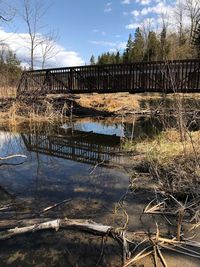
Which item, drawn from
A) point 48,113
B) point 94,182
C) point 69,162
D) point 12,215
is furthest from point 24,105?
point 12,215

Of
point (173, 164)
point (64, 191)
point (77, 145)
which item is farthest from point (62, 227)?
point (77, 145)

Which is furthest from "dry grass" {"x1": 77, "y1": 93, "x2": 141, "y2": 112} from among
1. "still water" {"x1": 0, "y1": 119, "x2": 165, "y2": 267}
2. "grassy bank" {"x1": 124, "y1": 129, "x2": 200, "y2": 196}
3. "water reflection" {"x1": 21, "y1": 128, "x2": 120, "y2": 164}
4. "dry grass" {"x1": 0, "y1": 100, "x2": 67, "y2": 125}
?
"grassy bank" {"x1": 124, "y1": 129, "x2": 200, "y2": 196}

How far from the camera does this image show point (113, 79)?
55.9 feet

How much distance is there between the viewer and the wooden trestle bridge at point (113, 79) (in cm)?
1462

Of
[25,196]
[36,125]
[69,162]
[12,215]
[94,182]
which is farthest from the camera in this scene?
[36,125]

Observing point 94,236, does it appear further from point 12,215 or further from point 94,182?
point 94,182

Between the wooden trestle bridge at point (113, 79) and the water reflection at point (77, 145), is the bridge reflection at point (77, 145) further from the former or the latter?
the wooden trestle bridge at point (113, 79)

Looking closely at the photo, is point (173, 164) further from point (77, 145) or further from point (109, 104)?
point (109, 104)

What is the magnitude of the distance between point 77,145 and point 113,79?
758 centimetres

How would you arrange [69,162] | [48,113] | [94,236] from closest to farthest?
1. [94,236]
2. [69,162]
3. [48,113]

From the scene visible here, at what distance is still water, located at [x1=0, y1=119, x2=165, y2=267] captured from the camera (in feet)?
12.4

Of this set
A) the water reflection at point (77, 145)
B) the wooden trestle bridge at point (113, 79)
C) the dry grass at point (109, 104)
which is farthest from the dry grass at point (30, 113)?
the water reflection at point (77, 145)

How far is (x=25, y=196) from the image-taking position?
5.64 meters

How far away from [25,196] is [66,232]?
1681 millimetres
